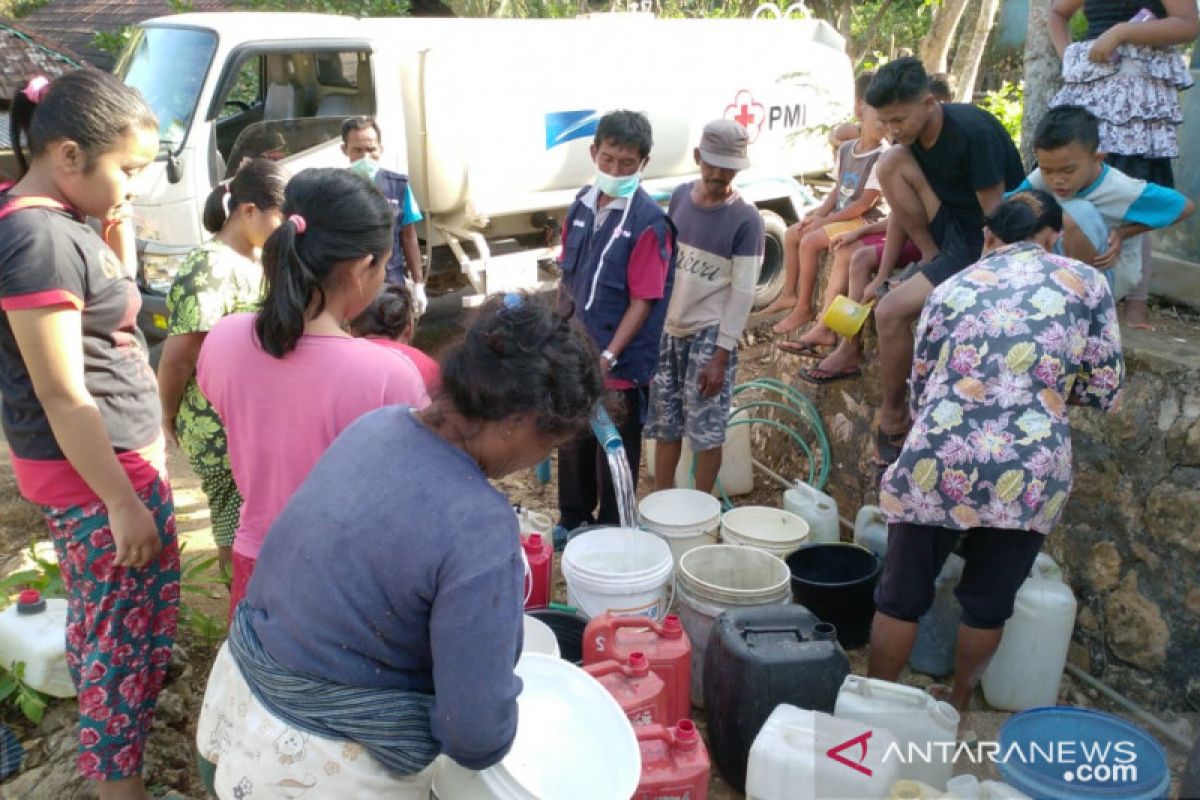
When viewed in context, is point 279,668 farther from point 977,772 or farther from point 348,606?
point 977,772

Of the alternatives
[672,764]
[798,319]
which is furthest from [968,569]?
[798,319]

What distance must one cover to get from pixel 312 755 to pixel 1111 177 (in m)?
3.42

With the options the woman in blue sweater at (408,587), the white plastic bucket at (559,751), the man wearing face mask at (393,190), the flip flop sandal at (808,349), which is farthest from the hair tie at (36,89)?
the flip flop sandal at (808,349)

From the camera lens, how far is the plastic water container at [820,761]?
2.30 metres

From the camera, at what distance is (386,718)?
1.47 metres

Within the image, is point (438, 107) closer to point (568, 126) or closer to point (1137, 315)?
point (568, 126)

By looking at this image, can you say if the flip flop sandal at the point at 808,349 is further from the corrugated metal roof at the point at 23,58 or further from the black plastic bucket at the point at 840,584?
the corrugated metal roof at the point at 23,58

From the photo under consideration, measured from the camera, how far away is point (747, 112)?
791cm

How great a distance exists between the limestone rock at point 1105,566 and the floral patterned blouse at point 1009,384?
97cm

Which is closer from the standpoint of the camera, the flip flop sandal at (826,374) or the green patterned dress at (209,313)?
the green patterned dress at (209,313)

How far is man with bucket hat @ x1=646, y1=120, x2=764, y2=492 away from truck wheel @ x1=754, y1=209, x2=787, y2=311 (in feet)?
12.6

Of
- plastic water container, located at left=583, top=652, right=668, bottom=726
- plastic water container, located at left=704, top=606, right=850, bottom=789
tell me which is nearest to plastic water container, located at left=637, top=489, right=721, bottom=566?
plastic water container, located at left=704, top=606, right=850, bottom=789

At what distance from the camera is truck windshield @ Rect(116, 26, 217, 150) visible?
5805 millimetres

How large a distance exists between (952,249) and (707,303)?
103cm
